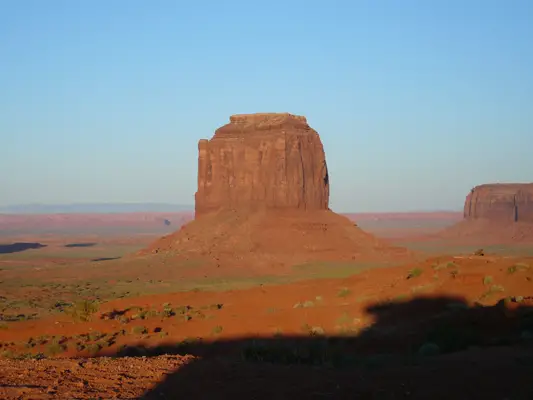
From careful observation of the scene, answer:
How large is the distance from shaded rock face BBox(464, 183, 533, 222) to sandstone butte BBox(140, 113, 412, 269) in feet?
167

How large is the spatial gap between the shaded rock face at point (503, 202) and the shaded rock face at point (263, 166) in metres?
51.1

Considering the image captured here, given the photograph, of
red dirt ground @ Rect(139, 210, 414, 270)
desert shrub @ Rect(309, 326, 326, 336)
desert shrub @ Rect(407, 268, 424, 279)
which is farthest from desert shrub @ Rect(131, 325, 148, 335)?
red dirt ground @ Rect(139, 210, 414, 270)

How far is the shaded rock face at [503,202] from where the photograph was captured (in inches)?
4552

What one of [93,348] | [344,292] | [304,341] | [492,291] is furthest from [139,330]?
[492,291]

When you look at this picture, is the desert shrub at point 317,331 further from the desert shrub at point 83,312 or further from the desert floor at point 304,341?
the desert shrub at point 83,312

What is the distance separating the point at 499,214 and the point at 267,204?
58.6 meters

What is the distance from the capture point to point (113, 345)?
19.5 metres

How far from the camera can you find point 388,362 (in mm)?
12047

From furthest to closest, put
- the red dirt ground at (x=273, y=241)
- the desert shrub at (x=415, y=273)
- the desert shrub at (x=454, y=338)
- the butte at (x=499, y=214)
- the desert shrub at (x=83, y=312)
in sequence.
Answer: the butte at (x=499, y=214), the red dirt ground at (x=273, y=241), the desert shrub at (x=83, y=312), the desert shrub at (x=415, y=273), the desert shrub at (x=454, y=338)

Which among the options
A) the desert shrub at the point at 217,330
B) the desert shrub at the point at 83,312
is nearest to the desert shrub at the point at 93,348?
the desert shrub at the point at 217,330

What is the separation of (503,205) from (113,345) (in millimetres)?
106758

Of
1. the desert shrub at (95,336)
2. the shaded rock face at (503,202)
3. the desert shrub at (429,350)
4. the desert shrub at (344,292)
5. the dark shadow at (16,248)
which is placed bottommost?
the dark shadow at (16,248)

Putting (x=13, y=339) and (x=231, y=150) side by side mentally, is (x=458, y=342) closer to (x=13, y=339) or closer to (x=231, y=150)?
(x=13, y=339)

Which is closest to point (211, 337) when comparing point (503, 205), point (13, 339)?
point (13, 339)
